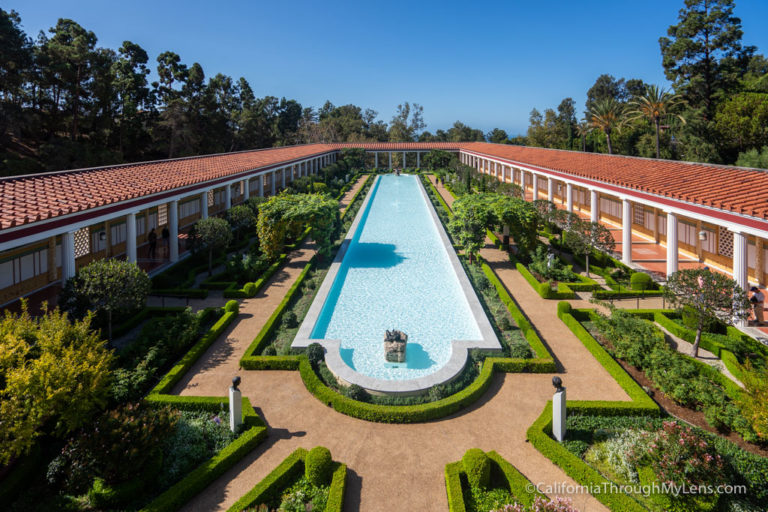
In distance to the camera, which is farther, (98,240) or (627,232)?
(98,240)

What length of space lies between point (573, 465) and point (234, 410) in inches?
232

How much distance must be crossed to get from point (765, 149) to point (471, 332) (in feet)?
95.2

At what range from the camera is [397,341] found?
12164mm

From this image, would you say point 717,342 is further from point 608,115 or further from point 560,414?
point 608,115

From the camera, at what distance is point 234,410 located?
8.52 m

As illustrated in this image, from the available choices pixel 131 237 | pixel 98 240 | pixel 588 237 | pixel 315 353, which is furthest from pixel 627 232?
pixel 98 240

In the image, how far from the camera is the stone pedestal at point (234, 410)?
334 inches

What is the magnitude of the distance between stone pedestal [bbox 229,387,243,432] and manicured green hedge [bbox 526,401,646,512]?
17.3 ft

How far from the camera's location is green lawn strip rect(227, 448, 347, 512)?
6801 millimetres

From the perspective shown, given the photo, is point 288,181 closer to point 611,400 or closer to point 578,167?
point 578,167

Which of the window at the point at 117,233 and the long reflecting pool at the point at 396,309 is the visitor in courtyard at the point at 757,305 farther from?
the window at the point at 117,233

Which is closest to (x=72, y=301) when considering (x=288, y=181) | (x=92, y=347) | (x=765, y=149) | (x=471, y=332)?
(x=92, y=347)

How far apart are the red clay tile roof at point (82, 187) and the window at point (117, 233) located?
99.3 inches

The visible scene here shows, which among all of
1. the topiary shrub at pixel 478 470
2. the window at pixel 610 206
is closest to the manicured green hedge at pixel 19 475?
the topiary shrub at pixel 478 470
